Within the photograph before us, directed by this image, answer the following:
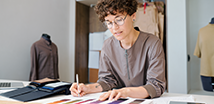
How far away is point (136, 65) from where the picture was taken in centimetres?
120

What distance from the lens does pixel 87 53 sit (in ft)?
13.7

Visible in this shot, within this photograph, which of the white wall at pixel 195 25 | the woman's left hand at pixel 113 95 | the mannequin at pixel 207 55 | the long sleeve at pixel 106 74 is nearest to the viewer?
the woman's left hand at pixel 113 95

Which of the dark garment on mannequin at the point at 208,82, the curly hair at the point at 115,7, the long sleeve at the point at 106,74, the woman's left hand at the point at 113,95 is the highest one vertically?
the curly hair at the point at 115,7

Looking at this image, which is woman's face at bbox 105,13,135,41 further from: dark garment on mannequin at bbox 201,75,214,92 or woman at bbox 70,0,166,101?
dark garment on mannequin at bbox 201,75,214,92

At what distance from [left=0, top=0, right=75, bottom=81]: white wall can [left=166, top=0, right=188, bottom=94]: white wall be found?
6.55ft

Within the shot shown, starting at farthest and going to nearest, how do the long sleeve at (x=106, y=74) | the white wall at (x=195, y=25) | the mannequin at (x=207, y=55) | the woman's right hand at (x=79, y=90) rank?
1. the white wall at (x=195, y=25)
2. the mannequin at (x=207, y=55)
3. the long sleeve at (x=106, y=74)
4. the woman's right hand at (x=79, y=90)

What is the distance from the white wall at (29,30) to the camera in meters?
2.60

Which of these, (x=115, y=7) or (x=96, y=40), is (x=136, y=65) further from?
(x=96, y=40)

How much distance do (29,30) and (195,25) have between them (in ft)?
9.03

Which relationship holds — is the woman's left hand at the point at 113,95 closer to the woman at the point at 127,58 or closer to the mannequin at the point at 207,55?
the woman at the point at 127,58

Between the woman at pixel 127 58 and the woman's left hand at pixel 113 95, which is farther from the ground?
the woman at pixel 127 58

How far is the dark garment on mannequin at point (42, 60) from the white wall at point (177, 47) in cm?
180

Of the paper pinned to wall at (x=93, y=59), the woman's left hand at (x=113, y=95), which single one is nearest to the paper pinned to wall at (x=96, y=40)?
the paper pinned to wall at (x=93, y=59)

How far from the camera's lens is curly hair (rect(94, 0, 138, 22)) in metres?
1.08
